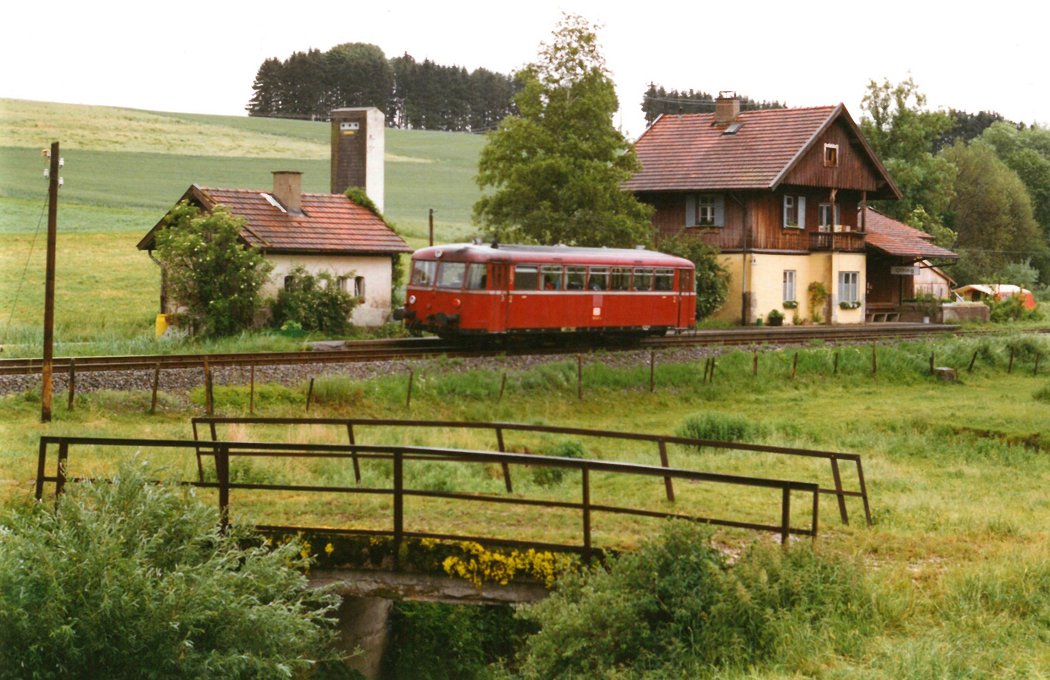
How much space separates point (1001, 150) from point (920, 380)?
3047 inches

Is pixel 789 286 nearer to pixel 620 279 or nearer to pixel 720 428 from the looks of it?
pixel 620 279

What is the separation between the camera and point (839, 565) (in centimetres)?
1080

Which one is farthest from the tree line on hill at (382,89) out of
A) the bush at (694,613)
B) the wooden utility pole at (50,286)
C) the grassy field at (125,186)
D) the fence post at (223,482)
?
the bush at (694,613)

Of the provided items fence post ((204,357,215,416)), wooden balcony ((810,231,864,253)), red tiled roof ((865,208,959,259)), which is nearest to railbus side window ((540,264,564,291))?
fence post ((204,357,215,416))

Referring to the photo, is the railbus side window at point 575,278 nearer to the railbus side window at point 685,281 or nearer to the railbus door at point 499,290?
the railbus door at point 499,290

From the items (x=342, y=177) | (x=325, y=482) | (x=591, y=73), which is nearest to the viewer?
(x=325, y=482)

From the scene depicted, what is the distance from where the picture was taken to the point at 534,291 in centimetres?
3378

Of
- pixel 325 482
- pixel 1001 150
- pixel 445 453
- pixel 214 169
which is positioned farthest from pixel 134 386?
pixel 1001 150

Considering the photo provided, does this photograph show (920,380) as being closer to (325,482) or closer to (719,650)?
(325,482)

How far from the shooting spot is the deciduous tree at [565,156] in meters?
42.7

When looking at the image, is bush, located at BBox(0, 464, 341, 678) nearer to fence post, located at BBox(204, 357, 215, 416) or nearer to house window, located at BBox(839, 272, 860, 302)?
fence post, located at BBox(204, 357, 215, 416)

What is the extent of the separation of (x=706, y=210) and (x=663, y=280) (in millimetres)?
14233

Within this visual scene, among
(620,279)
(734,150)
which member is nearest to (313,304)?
(620,279)

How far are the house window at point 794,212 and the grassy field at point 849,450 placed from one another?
38.7ft
